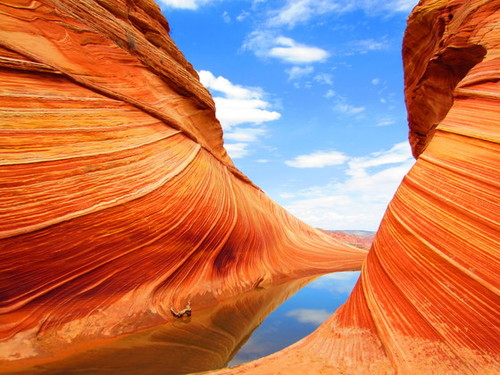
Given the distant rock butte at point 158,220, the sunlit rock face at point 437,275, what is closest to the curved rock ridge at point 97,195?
the distant rock butte at point 158,220

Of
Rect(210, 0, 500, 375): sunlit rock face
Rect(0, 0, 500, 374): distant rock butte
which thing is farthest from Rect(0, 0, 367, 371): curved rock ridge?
Rect(210, 0, 500, 375): sunlit rock face

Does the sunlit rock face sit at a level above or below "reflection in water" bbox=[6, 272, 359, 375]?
above

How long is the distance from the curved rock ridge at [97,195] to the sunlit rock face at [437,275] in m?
1.63

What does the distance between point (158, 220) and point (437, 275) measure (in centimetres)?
256

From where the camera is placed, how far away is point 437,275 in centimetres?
197

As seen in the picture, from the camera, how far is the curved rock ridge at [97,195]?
8.09ft

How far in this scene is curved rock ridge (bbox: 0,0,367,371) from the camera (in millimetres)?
2467

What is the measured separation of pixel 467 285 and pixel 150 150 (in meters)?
3.22

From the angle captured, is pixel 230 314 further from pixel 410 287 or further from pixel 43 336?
pixel 410 287

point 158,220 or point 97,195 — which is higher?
point 97,195

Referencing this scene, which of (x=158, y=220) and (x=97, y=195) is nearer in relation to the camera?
(x=97, y=195)

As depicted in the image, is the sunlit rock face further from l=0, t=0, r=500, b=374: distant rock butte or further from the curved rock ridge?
the curved rock ridge

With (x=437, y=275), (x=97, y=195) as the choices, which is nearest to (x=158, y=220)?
(x=97, y=195)

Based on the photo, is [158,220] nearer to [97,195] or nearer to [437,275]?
[97,195]
